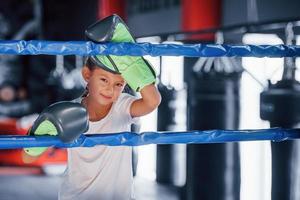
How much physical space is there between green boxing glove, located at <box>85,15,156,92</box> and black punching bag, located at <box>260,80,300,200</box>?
105cm

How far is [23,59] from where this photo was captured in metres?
6.99

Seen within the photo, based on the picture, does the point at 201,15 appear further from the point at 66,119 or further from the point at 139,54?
the point at 66,119

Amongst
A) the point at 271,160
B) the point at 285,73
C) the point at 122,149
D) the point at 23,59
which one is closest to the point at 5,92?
the point at 23,59

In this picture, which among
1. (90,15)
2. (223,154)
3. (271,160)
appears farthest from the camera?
(90,15)

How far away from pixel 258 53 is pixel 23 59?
19.1ft

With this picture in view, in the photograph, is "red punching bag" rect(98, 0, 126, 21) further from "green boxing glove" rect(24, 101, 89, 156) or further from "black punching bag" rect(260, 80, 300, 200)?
"green boxing glove" rect(24, 101, 89, 156)

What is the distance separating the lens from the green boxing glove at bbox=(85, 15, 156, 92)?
1.35 m

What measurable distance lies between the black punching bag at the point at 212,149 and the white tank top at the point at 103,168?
146 centimetres

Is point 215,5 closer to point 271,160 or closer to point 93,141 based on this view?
point 271,160

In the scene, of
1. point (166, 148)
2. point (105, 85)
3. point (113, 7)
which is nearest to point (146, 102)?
point (105, 85)

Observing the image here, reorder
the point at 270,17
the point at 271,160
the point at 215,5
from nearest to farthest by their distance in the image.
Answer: the point at 271,160
the point at 270,17
the point at 215,5

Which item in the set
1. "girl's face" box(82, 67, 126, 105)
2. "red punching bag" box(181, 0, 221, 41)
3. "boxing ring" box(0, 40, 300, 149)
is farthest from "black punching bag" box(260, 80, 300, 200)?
"red punching bag" box(181, 0, 221, 41)

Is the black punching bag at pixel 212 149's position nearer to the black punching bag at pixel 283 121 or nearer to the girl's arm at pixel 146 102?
the black punching bag at pixel 283 121

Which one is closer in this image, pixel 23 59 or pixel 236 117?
pixel 236 117
